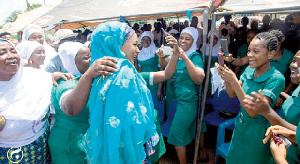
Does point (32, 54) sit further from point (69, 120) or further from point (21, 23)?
point (21, 23)

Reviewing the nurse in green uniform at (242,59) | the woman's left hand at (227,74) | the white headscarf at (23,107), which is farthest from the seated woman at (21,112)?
the nurse in green uniform at (242,59)

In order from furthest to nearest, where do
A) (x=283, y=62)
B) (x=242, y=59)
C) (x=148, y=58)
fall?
(x=148, y=58) → (x=242, y=59) → (x=283, y=62)

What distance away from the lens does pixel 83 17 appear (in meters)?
4.50

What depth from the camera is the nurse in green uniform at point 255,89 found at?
1798mm

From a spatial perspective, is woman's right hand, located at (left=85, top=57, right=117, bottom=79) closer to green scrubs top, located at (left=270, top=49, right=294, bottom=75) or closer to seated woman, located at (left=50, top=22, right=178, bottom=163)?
seated woman, located at (left=50, top=22, right=178, bottom=163)

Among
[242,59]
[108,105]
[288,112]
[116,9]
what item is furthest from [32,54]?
[242,59]

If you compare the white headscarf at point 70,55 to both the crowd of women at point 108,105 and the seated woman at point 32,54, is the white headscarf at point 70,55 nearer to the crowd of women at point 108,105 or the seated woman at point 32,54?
the crowd of women at point 108,105

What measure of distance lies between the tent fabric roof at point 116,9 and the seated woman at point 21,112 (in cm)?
180

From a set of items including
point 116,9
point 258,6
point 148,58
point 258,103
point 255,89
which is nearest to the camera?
point 258,103

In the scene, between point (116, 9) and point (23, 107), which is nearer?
point (23, 107)

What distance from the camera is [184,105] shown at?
112 inches

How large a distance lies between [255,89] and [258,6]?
0.92 meters

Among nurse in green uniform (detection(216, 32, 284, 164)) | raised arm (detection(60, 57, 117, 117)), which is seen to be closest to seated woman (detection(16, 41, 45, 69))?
raised arm (detection(60, 57, 117, 117))

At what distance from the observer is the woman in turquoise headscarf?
1.30 metres
